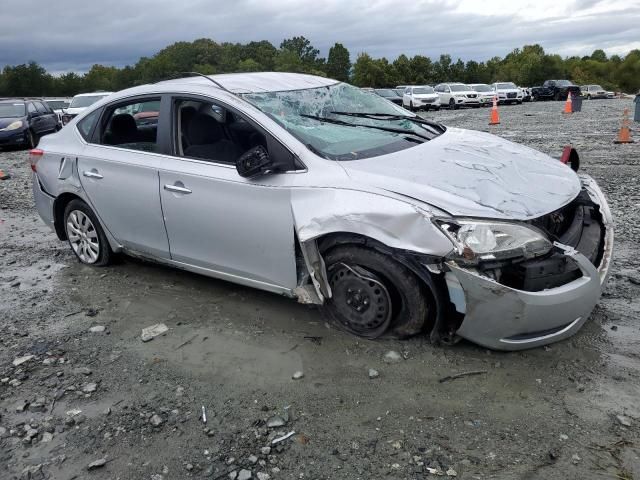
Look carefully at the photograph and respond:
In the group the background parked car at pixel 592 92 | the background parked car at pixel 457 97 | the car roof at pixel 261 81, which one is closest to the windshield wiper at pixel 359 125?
the car roof at pixel 261 81

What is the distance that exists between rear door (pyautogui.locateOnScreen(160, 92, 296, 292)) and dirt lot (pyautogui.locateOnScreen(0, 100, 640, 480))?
1.47 ft

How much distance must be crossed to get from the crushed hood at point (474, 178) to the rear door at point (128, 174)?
167 centimetres

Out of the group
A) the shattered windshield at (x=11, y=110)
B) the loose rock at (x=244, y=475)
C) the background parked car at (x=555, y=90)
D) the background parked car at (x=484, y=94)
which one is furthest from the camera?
the background parked car at (x=555, y=90)

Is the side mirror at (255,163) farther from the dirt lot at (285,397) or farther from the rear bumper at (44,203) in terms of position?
the rear bumper at (44,203)

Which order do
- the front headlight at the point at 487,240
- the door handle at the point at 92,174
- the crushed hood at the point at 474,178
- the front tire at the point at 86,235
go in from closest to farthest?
the front headlight at the point at 487,240 < the crushed hood at the point at 474,178 < the door handle at the point at 92,174 < the front tire at the point at 86,235

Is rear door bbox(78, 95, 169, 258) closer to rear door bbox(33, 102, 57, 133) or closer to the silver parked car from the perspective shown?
the silver parked car

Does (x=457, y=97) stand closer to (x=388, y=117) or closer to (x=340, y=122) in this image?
(x=388, y=117)

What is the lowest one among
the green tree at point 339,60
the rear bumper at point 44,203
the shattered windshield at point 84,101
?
the rear bumper at point 44,203

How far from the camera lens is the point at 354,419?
2.91 meters

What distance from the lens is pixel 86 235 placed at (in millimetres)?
5234

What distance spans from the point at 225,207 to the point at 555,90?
42.6 metres

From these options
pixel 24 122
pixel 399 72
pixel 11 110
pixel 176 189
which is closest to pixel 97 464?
pixel 176 189

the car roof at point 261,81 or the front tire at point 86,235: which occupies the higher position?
the car roof at point 261,81

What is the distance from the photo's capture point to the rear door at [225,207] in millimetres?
3672
